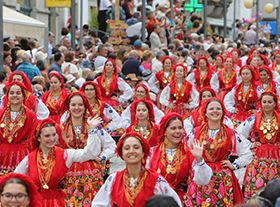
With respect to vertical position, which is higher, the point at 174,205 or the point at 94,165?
the point at 174,205

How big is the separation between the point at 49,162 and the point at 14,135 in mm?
2671

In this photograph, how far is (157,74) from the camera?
23844 millimetres

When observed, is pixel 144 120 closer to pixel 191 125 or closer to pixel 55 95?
pixel 191 125

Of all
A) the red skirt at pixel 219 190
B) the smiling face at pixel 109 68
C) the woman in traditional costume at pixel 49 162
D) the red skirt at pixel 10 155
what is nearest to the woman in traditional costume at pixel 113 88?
the smiling face at pixel 109 68

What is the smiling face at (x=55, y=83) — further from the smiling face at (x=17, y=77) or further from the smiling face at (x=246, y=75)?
the smiling face at (x=246, y=75)

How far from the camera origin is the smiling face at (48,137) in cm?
1064

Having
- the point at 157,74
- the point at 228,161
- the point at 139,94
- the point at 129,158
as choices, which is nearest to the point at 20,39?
the point at 157,74

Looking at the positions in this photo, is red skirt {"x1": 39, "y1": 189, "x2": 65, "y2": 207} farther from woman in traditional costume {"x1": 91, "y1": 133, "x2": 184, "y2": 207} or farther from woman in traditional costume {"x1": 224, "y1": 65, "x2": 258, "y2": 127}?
woman in traditional costume {"x1": 224, "y1": 65, "x2": 258, "y2": 127}

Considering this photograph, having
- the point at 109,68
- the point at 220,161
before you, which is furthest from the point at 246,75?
the point at 220,161

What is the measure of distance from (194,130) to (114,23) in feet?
49.7

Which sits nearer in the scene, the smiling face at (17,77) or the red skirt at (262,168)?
the red skirt at (262,168)

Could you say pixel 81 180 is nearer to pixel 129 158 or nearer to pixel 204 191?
pixel 204 191

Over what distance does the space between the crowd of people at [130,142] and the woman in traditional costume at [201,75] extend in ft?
7.38

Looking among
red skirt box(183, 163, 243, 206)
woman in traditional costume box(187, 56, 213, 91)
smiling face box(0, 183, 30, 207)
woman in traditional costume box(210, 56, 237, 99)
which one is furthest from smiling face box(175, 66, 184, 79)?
smiling face box(0, 183, 30, 207)
